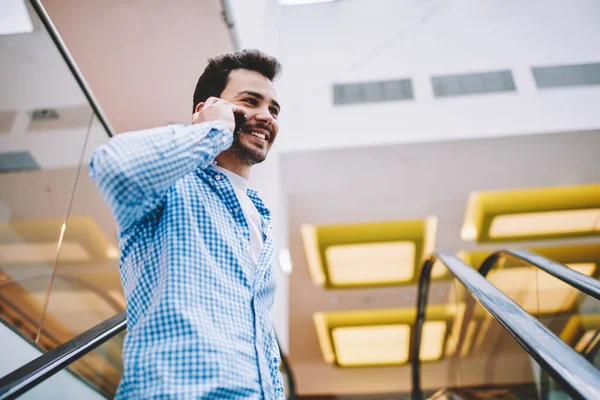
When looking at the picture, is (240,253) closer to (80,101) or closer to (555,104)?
(80,101)

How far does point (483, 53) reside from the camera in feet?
20.4

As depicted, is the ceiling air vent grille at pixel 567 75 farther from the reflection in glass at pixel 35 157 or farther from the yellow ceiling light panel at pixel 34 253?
the yellow ceiling light panel at pixel 34 253

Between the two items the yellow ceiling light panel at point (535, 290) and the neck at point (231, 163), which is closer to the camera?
the neck at point (231, 163)

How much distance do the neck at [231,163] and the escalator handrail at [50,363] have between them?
0.77 metres

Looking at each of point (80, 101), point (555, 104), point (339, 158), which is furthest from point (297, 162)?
point (555, 104)

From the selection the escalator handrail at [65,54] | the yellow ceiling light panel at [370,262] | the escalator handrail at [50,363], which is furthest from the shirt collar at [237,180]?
the yellow ceiling light panel at [370,262]

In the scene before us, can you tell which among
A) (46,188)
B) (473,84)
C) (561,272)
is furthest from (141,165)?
(473,84)

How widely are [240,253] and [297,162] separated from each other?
16.2 ft

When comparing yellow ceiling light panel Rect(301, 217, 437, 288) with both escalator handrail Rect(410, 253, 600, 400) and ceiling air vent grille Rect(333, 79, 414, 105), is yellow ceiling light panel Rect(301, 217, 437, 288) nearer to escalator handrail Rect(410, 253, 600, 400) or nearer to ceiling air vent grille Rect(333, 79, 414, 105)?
ceiling air vent grille Rect(333, 79, 414, 105)

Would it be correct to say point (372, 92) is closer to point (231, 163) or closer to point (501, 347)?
point (501, 347)

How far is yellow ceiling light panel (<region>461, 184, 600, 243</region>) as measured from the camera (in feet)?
21.7

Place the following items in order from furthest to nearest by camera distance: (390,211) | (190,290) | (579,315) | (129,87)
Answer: (390,211) → (129,87) → (579,315) → (190,290)

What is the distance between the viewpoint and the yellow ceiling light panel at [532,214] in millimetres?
6605

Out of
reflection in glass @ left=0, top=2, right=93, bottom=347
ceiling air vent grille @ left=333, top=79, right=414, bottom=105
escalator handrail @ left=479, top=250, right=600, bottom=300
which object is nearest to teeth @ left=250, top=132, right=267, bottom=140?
escalator handrail @ left=479, top=250, right=600, bottom=300
